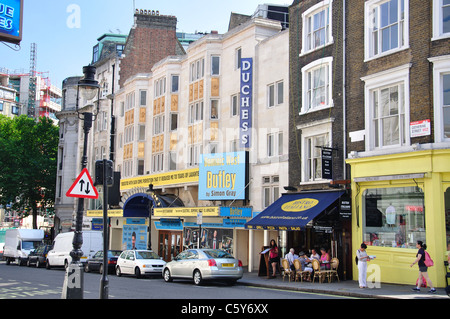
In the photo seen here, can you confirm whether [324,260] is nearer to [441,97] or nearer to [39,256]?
[441,97]

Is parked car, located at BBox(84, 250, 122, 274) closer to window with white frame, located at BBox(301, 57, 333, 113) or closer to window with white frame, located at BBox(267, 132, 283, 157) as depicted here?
window with white frame, located at BBox(267, 132, 283, 157)

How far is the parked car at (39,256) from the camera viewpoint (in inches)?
1543

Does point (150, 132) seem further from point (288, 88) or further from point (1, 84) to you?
point (1, 84)

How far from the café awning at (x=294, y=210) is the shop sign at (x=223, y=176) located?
12.9ft

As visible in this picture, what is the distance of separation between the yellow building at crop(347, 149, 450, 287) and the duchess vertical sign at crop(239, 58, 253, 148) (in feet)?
28.4

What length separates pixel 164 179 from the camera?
37.3m

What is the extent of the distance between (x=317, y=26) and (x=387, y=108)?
6.71 m

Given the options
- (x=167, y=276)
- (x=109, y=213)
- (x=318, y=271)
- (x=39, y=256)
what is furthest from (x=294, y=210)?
(x=39, y=256)

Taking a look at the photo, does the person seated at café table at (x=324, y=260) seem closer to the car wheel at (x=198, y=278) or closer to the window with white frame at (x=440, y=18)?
the car wheel at (x=198, y=278)

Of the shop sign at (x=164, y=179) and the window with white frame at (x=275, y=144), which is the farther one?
the shop sign at (x=164, y=179)

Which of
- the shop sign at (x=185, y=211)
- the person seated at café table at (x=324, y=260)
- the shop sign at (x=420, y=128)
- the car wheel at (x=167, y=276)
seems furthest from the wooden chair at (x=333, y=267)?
the shop sign at (x=185, y=211)

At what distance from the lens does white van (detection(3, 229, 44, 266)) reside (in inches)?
1694

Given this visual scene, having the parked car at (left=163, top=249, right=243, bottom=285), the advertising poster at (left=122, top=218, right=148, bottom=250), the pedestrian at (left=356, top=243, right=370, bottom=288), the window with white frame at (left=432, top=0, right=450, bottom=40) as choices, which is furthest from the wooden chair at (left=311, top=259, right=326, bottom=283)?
the advertising poster at (left=122, top=218, right=148, bottom=250)
